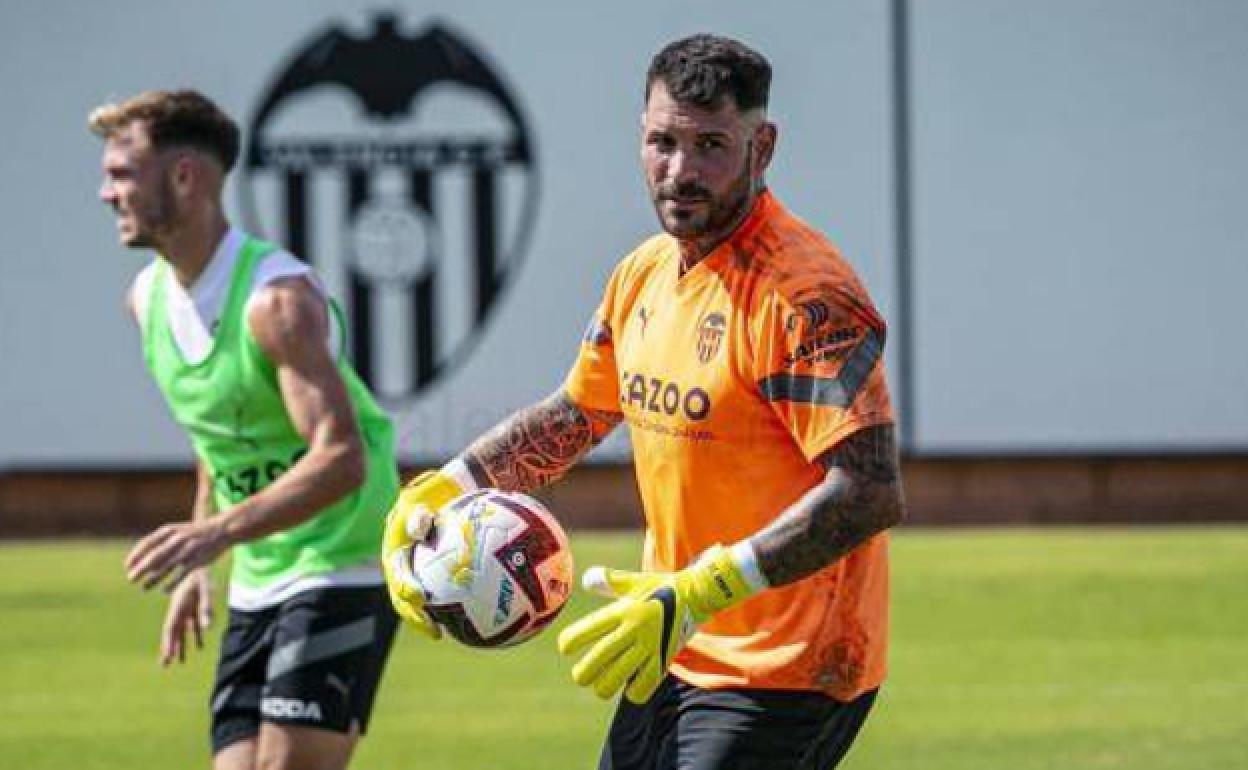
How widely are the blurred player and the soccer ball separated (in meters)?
1.35

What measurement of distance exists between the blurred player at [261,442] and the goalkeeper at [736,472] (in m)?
1.50

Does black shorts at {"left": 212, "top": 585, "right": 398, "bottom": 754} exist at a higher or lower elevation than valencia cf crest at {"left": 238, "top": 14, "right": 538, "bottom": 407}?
higher

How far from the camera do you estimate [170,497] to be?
26250mm

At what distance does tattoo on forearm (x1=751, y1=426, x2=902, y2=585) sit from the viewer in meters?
5.45

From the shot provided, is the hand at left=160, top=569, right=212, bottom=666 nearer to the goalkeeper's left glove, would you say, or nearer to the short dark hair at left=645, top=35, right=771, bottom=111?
the goalkeeper's left glove

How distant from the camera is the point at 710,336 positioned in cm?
570

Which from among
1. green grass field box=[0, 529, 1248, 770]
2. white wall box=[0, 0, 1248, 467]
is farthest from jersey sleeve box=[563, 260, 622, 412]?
white wall box=[0, 0, 1248, 467]

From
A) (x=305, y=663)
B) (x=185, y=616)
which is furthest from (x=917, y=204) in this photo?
(x=305, y=663)

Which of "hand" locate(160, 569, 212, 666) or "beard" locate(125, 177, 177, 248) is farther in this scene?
"hand" locate(160, 569, 212, 666)

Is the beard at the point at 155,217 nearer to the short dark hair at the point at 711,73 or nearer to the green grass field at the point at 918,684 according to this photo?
the short dark hair at the point at 711,73

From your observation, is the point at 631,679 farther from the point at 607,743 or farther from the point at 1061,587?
the point at 1061,587

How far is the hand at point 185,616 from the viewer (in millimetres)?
8078

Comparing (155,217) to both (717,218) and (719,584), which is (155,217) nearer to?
(717,218)

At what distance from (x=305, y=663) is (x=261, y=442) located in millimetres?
666
